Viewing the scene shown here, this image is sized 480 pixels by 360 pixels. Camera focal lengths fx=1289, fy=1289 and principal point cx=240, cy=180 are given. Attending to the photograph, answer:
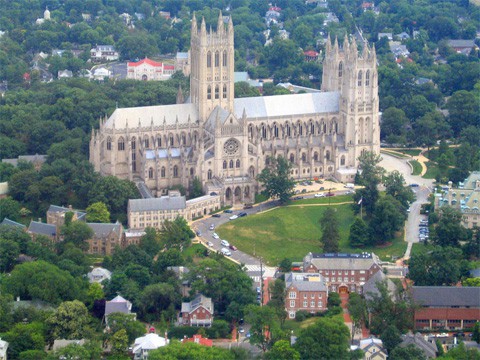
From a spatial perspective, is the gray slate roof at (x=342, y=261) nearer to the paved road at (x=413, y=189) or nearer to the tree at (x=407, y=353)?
the paved road at (x=413, y=189)

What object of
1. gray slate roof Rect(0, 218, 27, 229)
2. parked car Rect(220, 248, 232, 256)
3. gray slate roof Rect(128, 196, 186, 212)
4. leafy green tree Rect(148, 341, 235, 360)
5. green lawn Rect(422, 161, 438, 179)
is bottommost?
leafy green tree Rect(148, 341, 235, 360)

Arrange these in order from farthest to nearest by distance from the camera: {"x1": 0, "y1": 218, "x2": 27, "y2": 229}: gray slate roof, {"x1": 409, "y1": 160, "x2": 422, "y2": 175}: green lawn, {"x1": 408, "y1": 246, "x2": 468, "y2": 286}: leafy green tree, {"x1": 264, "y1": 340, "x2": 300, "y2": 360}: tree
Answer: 1. {"x1": 409, "y1": 160, "x2": 422, "y2": 175}: green lawn
2. {"x1": 0, "y1": 218, "x2": 27, "y2": 229}: gray slate roof
3. {"x1": 408, "y1": 246, "x2": 468, "y2": 286}: leafy green tree
4. {"x1": 264, "y1": 340, "x2": 300, "y2": 360}: tree

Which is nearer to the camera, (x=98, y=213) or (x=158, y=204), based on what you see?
(x=98, y=213)

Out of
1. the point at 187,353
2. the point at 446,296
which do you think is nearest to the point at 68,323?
the point at 187,353

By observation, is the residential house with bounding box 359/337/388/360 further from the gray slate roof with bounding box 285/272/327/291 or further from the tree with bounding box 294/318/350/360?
the gray slate roof with bounding box 285/272/327/291

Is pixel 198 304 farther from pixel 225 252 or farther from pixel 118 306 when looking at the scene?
pixel 225 252

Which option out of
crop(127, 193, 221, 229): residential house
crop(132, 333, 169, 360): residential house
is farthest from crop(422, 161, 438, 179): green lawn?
crop(132, 333, 169, 360): residential house
